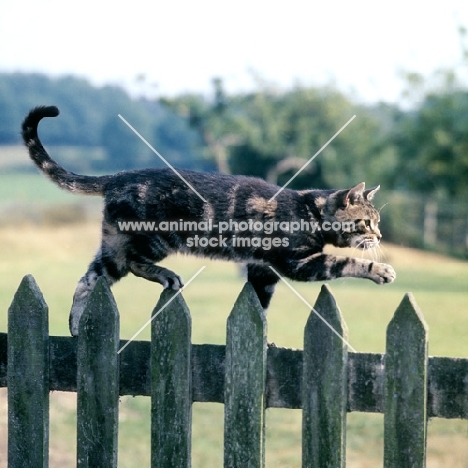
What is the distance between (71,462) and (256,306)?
281 cm

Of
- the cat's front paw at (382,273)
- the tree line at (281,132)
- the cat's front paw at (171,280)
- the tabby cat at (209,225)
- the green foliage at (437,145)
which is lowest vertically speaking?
the cat's front paw at (171,280)

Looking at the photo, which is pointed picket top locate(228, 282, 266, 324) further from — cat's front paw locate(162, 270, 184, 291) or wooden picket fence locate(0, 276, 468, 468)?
cat's front paw locate(162, 270, 184, 291)

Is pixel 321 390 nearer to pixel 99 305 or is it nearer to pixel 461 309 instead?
pixel 99 305

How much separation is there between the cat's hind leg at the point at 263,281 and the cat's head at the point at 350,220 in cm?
44

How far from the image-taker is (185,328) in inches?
106

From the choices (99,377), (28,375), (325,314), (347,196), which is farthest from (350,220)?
(28,375)

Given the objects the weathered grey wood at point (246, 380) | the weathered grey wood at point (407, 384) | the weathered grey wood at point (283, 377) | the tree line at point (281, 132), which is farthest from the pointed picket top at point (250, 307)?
the tree line at point (281, 132)

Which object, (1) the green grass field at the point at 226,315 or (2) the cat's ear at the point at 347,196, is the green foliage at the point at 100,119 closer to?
(1) the green grass field at the point at 226,315

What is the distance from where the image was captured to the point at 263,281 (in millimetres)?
3693

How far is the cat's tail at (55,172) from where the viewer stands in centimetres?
373

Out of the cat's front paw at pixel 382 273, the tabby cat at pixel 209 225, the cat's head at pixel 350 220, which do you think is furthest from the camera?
the cat's head at pixel 350 220

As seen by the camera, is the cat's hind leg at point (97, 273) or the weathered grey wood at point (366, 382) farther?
the cat's hind leg at point (97, 273)

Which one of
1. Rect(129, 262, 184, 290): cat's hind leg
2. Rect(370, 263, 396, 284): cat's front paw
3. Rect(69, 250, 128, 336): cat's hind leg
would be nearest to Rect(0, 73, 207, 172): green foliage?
Rect(69, 250, 128, 336): cat's hind leg

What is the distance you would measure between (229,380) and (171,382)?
21cm
